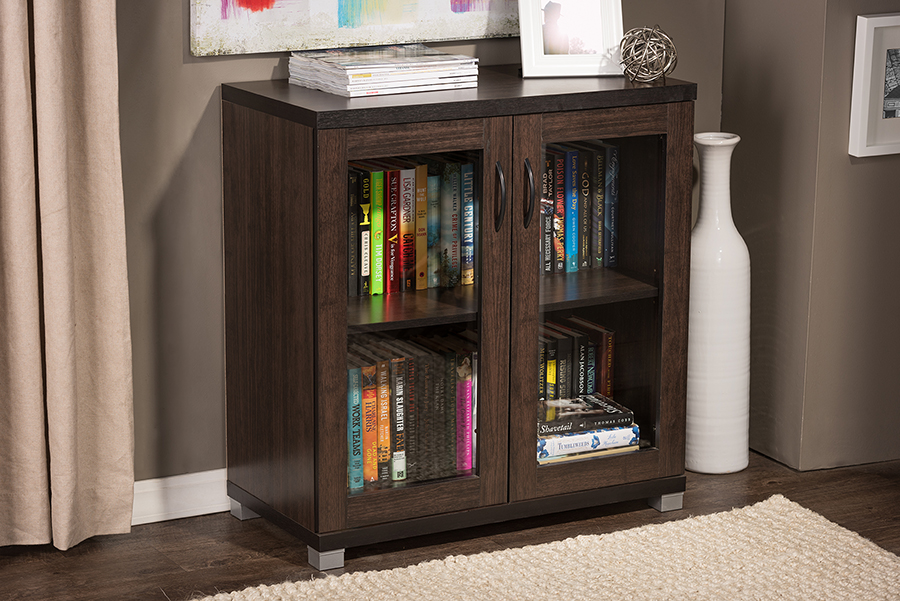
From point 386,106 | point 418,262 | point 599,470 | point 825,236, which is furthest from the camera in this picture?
point 825,236

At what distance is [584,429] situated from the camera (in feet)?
9.04

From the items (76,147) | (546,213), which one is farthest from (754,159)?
(76,147)

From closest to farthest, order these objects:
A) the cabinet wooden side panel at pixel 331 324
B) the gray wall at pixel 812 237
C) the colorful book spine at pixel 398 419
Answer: the cabinet wooden side panel at pixel 331 324, the colorful book spine at pixel 398 419, the gray wall at pixel 812 237

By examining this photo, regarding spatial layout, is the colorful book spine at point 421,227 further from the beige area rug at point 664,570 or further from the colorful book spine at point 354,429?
the beige area rug at point 664,570

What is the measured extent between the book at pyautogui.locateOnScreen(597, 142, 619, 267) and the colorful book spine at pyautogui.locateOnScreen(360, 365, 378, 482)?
1.98 ft

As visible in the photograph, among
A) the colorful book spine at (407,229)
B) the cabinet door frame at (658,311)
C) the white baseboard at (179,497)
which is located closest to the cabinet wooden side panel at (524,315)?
the cabinet door frame at (658,311)

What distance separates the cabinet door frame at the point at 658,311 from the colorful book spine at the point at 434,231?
16 centimetres

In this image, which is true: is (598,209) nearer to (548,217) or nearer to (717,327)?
(548,217)

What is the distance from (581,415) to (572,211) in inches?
18.1

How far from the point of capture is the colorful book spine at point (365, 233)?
97.0 inches

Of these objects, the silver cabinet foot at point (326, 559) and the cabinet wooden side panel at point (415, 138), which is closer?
the cabinet wooden side panel at point (415, 138)

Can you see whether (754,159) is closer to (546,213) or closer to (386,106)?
(546,213)

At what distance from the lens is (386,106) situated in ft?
7.74

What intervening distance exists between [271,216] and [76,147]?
421 millimetres
